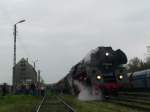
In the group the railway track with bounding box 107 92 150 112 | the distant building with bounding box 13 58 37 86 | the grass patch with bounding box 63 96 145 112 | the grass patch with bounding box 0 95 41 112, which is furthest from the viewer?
the distant building with bounding box 13 58 37 86

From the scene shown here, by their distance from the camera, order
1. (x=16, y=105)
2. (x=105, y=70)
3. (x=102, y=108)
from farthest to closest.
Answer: (x=105, y=70) → (x=16, y=105) → (x=102, y=108)

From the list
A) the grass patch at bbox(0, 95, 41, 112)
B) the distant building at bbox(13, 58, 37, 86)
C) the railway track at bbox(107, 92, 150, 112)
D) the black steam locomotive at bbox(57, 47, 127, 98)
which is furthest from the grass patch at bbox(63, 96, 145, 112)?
the distant building at bbox(13, 58, 37, 86)

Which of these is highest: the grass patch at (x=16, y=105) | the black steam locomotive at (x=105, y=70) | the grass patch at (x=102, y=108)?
the black steam locomotive at (x=105, y=70)

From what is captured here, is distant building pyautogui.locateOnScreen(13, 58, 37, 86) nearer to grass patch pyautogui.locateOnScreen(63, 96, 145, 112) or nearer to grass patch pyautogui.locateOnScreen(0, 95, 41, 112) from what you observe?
grass patch pyautogui.locateOnScreen(0, 95, 41, 112)

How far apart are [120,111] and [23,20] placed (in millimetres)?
27895

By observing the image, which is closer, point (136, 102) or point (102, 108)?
point (102, 108)

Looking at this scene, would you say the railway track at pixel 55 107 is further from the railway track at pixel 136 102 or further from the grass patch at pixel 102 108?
the railway track at pixel 136 102

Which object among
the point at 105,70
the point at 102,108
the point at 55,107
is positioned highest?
the point at 105,70

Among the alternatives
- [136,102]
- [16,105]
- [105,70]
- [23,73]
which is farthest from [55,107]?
[23,73]

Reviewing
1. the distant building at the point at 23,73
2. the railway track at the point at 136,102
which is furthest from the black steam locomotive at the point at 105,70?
the distant building at the point at 23,73

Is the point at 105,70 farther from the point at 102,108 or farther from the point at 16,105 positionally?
the point at 102,108

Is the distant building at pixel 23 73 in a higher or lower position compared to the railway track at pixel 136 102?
higher

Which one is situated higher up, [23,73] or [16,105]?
[23,73]

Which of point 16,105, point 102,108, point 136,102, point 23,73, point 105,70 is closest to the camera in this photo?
point 102,108
